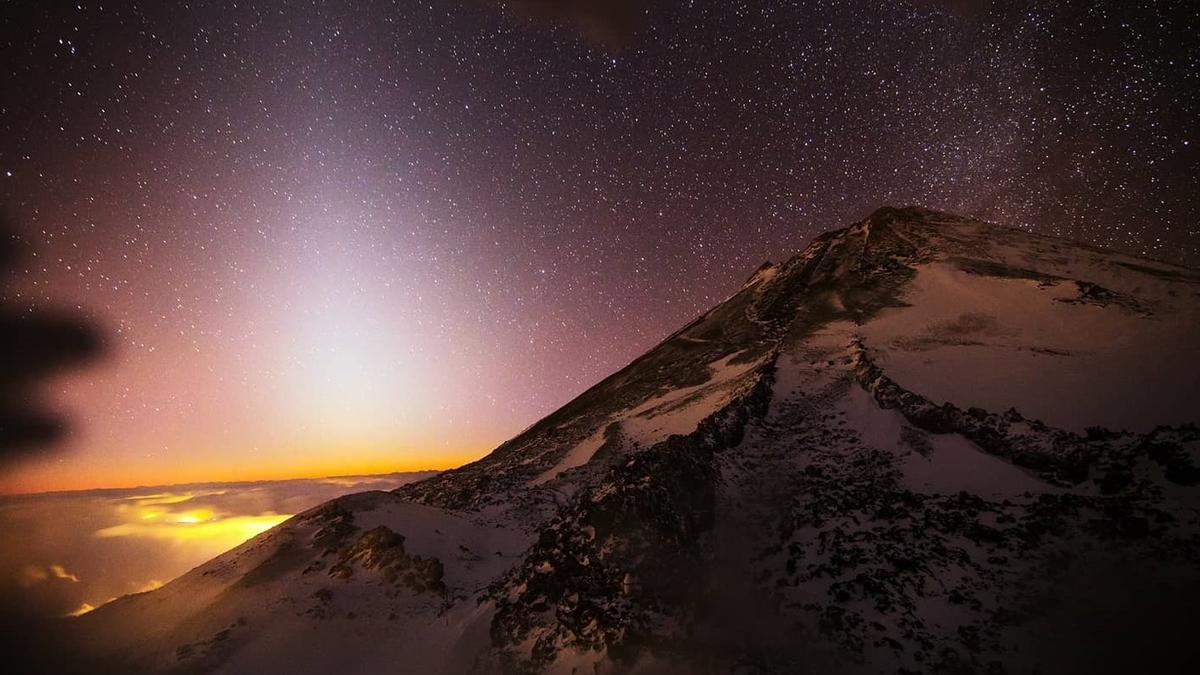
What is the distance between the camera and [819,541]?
1357cm

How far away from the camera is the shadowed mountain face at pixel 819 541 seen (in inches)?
413

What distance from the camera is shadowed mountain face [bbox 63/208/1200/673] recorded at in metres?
10.5

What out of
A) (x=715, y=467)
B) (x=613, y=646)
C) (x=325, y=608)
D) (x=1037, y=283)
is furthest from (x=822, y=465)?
(x=1037, y=283)

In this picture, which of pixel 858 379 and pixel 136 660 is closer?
pixel 136 660

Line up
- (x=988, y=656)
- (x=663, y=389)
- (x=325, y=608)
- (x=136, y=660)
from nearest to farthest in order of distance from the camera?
(x=988, y=656) < (x=136, y=660) < (x=325, y=608) < (x=663, y=389)

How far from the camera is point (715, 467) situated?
1602 centimetres

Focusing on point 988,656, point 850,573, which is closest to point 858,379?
point 850,573

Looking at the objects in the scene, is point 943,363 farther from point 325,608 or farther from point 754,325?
point 325,608

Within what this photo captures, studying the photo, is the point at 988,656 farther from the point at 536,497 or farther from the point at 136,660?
the point at 136,660

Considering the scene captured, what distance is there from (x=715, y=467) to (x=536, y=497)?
27.9 feet

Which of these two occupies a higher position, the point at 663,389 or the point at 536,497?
the point at 663,389

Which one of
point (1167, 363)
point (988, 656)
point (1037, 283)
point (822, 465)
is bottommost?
point (988, 656)

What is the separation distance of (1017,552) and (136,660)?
72.9 ft

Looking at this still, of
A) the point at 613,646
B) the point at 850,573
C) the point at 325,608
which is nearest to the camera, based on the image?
the point at 613,646
